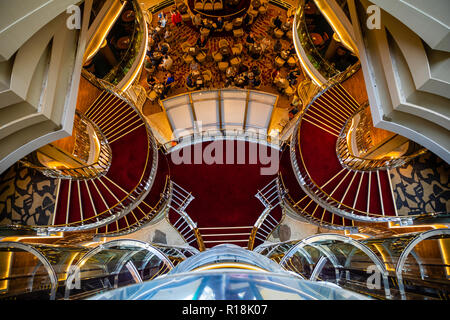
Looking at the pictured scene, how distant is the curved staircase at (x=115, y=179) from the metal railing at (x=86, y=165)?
0.08 metres

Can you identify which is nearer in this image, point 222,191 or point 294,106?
point 222,191

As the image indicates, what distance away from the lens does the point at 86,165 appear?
4836mm

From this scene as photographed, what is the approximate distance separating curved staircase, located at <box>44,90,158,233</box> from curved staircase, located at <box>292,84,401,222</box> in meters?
2.85

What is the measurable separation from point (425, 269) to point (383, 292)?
72 centimetres

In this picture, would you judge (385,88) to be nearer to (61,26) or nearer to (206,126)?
(61,26)

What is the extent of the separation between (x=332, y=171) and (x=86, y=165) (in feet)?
14.9

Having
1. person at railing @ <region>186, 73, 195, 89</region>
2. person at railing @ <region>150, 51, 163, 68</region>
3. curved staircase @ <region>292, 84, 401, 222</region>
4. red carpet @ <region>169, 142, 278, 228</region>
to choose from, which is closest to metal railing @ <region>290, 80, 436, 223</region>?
curved staircase @ <region>292, 84, 401, 222</region>

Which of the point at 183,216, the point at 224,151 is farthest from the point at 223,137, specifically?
the point at 183,216

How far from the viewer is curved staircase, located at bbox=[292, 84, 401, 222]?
4660 mm

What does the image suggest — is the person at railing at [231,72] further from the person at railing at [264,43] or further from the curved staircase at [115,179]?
the curved staircase at [115,179]

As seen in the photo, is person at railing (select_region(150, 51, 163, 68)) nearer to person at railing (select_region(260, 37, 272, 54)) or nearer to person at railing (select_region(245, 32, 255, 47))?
person at railing (select_region(245, 32, 255, 47))

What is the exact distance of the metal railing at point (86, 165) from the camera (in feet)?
15.4

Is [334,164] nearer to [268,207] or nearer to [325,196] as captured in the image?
[325,196]
